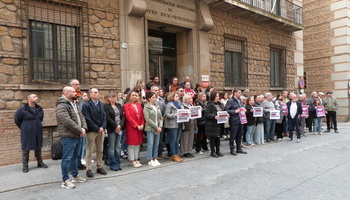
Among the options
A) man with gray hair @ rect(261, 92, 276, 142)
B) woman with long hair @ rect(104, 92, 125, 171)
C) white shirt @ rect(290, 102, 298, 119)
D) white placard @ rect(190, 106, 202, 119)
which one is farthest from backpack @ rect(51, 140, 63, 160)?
white shirt @ rect(290, 102, 298, 119)

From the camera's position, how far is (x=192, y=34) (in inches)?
445

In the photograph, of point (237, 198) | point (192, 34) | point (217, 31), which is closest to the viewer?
point (237, 198)

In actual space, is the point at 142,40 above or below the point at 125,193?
above

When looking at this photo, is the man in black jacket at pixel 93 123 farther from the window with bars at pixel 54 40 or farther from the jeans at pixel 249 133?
the jeans at pixel 249 133

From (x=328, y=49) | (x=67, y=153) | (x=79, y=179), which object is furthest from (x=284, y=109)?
(x=328, y=49)

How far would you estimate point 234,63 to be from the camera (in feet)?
44.1

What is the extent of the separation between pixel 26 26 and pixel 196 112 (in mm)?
5090

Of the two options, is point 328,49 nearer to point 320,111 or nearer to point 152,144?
point 320,111

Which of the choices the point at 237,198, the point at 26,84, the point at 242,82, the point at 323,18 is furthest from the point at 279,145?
the point at 323,18

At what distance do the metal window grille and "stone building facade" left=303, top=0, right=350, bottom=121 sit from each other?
59.7 ft

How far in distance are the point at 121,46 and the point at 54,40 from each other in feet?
6.71

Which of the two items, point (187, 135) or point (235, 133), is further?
point (235, 133)

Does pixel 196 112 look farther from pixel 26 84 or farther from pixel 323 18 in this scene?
pixel 323 18

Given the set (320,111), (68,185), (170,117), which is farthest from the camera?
(320,111)
